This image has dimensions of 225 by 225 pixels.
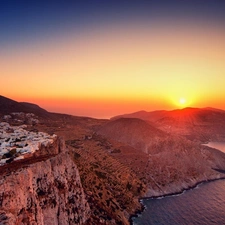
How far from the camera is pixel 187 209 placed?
8725cm

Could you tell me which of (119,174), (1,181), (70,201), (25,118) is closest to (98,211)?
(70,201)

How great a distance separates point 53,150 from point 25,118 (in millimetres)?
125397

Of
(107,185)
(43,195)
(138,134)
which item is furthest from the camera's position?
(138,134)

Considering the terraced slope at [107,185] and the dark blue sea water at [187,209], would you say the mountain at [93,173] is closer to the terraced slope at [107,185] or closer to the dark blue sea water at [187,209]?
the terraced slope at [107,185]

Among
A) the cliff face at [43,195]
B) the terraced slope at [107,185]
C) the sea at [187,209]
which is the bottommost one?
the sea at [187,209]

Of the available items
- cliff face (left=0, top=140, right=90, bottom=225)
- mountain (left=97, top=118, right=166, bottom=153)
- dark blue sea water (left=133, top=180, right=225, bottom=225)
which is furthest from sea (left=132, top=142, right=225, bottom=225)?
mountain (left=97, top=118, right=166, bottom=153)

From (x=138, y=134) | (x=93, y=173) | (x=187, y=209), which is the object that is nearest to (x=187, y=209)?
(x=187, y=209)

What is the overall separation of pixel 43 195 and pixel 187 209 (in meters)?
61.2

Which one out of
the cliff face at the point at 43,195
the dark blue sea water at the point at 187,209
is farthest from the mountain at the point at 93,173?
the dark blue sea water at the point at 187,209

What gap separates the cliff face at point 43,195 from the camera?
3319 centimetres

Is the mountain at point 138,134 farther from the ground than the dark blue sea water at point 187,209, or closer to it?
farther from the ground

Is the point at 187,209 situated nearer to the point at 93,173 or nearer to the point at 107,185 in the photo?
the point at 107,185

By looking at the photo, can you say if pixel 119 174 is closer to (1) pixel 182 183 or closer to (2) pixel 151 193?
(2) pixel 151 193

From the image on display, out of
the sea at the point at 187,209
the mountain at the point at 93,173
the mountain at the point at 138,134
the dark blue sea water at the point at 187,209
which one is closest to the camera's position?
the mountain at the point at 93,173
